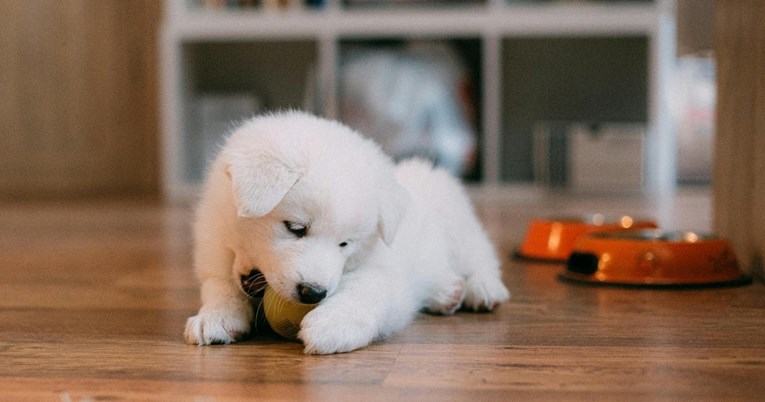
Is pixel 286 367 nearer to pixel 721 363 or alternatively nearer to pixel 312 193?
pixel 312 193

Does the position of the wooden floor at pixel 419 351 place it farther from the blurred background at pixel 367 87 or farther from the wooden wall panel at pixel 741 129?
the blurred background at pixel 367 87

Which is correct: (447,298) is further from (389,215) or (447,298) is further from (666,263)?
(666,263)

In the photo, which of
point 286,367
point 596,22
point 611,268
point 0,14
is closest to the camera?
point 286,367

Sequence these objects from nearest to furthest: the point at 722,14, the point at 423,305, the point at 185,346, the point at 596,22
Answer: the point at 185,346 → the point at 423,305 → the point at 722,14 → the point at 596,22

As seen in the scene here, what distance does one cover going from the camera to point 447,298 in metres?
1.66

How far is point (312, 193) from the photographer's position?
1312 mm

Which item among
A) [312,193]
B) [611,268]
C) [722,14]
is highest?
[722,14]

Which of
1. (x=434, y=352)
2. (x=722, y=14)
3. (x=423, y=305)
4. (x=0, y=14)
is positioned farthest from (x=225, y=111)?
(x=434, y=352)

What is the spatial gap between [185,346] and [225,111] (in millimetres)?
3620

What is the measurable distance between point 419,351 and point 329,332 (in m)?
0.14

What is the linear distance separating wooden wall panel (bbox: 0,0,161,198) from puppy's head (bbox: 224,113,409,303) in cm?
406

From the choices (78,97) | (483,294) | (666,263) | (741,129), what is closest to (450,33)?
(78,97)

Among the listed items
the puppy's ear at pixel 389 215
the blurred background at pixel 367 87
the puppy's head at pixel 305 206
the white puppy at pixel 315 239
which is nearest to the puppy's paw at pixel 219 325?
the white puppy at pixel 315 239

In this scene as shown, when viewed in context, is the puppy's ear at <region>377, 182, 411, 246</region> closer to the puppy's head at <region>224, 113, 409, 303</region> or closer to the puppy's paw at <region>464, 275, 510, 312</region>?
the puppy's head at <region>224, 113, 409, 303</region>
